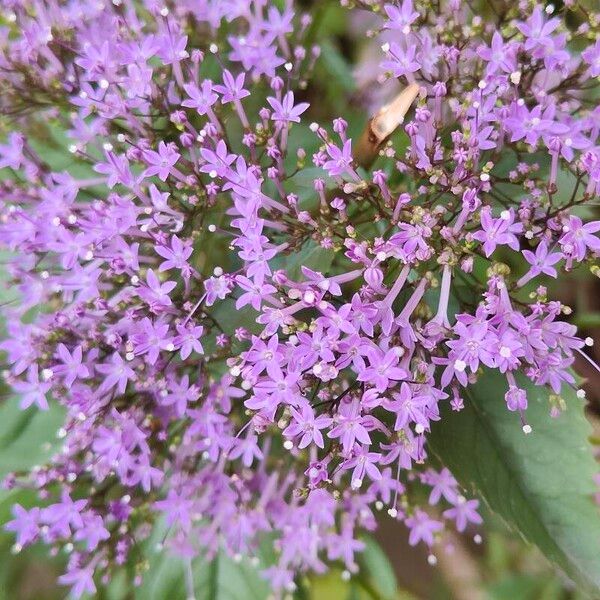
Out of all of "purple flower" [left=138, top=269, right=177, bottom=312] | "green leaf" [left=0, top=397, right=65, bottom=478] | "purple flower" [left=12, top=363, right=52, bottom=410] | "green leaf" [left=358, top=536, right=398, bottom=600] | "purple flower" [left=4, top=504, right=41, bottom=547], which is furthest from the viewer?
"green leaf" [left=358, top=536, right=398, bottom=600]

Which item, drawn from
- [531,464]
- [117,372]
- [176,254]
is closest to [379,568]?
[531,464]

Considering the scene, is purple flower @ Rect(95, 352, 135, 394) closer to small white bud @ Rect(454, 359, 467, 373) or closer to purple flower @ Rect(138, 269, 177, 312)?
purple flower @ Rect(138, 269, 177, 312)

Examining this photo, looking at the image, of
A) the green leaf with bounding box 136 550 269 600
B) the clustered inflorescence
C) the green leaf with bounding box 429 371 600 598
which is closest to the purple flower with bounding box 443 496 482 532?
the clustered inflorescence

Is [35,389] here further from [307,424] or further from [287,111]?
[287,111]

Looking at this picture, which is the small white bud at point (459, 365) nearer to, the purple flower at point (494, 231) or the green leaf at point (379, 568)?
the purple flower at point (494, 231)

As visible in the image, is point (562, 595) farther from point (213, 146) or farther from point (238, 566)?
point (213, 146)

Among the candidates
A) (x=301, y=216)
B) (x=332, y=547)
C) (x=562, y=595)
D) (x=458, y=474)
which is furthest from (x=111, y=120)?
(x=562, y=595)

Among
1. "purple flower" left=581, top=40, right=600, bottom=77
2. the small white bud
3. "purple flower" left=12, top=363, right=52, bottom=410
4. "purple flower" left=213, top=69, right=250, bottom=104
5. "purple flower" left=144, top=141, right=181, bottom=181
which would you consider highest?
"purple flower" left=581, top=40, right=600, bottom=77

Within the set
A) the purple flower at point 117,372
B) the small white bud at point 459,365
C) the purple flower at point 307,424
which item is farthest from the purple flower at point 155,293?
the small white bud at point 459,365
